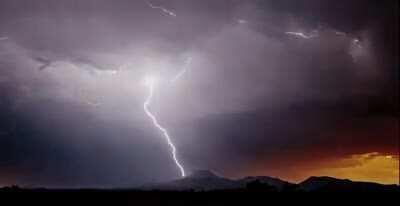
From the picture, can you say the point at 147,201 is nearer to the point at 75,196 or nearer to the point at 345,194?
the point at 75,196

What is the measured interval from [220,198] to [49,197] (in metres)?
9.46

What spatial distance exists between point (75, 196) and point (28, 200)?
2.84m

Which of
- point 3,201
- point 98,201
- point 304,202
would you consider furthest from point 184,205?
point 3,201

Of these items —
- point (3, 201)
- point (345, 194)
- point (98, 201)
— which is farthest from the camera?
point (345, 194)

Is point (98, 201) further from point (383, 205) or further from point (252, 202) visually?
point (383, 205)

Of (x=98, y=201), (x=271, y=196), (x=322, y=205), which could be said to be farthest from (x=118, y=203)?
(x=322, y=205)

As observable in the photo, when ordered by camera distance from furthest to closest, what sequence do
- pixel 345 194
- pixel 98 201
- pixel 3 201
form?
pixel 345 194
pixel 98 201
pixel 3 201

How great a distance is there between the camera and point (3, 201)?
2728 centimetres

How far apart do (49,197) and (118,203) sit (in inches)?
144

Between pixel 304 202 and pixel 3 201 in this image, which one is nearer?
pixel 3 201

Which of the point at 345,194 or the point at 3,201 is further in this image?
the point at 345,194

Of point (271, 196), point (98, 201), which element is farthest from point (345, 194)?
point (98, 201)

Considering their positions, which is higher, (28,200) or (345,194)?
(345,194)

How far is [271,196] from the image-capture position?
102 ft
